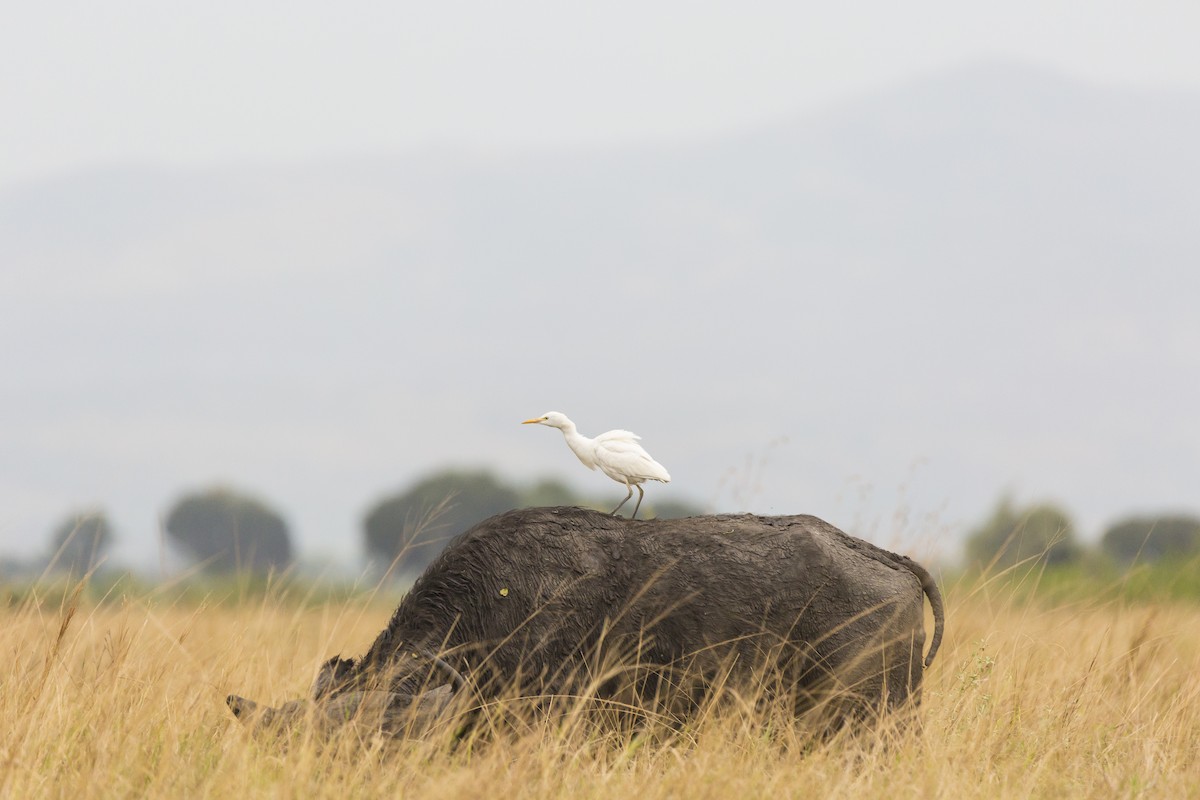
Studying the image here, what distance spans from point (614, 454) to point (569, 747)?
1510 mm

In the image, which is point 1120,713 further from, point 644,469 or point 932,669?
point 644,469

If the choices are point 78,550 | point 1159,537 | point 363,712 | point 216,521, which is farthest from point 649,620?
point 216,521

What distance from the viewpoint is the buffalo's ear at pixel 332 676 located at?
630cm

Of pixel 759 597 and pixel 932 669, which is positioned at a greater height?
pixel 759 597

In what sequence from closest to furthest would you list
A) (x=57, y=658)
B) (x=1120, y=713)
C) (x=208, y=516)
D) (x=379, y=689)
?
(x=379, y=689), (x=57, y=658), (x=1120, y=713), (x=208, y=516)

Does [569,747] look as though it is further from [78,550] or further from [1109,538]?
[1109,538]

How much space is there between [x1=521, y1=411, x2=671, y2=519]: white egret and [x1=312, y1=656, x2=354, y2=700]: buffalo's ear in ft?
5.19

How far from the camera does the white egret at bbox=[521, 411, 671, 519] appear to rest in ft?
22.0

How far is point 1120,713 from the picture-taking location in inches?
332

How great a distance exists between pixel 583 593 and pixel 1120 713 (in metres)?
4.14

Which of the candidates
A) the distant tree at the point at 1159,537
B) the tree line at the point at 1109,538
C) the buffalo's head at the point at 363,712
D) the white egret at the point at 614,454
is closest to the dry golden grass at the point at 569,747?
the buffalo's head at the point at 363,712

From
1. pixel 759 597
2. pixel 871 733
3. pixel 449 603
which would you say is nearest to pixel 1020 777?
pixel 871 733

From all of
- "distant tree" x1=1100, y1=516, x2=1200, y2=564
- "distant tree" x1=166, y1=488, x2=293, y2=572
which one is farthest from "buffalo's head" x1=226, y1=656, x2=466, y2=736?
"distant tree" x1=166, y1=488, x2=293, y2=572

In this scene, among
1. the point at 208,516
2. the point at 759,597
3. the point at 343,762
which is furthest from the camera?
the point at 208,516
